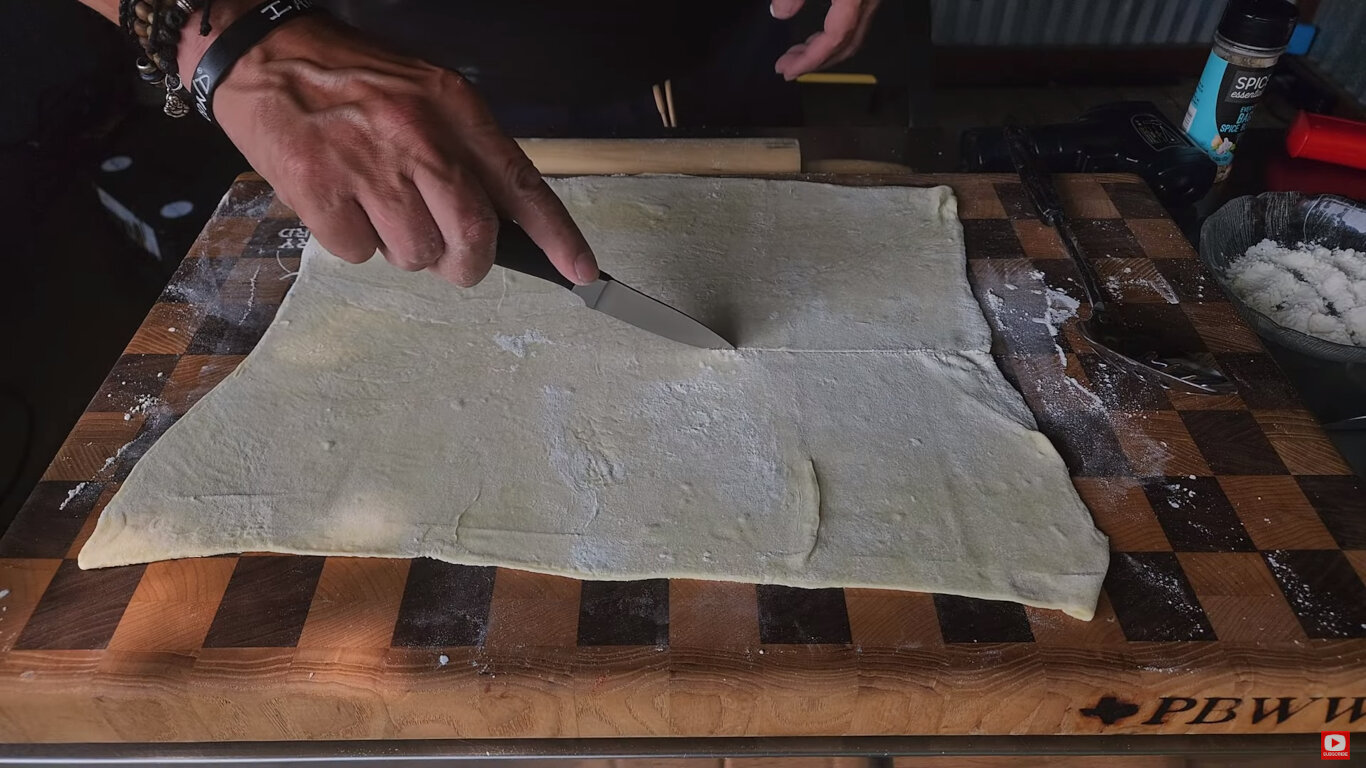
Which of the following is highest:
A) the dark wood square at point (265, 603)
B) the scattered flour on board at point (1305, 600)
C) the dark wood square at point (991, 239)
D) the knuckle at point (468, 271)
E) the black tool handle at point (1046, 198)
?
the knuckle at point (468, 271)

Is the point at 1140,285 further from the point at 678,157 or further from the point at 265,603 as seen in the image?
the point at 265,603

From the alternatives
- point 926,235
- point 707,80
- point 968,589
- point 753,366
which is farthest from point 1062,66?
point 968,589

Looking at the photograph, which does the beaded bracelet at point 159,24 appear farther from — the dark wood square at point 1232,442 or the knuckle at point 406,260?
the dark wood square at point 1232,442

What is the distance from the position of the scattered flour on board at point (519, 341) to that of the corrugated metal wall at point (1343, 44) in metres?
2.36

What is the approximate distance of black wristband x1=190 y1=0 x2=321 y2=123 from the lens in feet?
2.82

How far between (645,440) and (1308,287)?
955mm

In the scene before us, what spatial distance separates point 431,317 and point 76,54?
142 centimetres

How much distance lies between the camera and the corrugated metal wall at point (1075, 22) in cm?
283

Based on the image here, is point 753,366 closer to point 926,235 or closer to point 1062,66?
point 926,235

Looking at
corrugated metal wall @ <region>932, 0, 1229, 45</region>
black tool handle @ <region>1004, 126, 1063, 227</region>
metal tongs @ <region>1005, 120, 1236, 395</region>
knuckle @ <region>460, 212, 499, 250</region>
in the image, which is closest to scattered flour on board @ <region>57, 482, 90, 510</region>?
knuckle @ <region>460, 212, 499, 250</region>

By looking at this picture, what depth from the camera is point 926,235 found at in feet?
3.92

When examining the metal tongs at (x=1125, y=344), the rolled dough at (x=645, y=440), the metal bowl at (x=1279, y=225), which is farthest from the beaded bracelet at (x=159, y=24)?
the metal bowl at (x=1279, y=225)

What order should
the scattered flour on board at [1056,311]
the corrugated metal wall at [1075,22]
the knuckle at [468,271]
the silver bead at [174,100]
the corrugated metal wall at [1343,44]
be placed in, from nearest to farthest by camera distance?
the knuckle at [468,271], the silver bead at [174,100], the scattered flour on board at [1056,311], the corrugated metal wall at [1343,44], the corrugated metal wall at [1075,22]

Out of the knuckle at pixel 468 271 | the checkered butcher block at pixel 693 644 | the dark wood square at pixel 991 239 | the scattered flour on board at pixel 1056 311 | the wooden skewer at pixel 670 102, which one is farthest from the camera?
the wooden skewer at pixel 670 102
